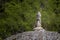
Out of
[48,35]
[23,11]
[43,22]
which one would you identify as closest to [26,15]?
[23,11]

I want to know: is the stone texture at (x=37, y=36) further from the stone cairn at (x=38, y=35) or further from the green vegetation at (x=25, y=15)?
the green vegetation at (x=25, y=15)

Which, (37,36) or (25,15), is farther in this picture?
(25,15)

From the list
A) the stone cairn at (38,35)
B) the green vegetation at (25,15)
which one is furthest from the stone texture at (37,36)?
the green vegetation at (25,15)

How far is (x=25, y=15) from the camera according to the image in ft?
23.6

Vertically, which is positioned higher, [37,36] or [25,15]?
[25,15]

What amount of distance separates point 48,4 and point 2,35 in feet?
6.94

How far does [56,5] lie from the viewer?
7.49 meters

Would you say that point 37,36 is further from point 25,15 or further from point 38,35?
point 25,15

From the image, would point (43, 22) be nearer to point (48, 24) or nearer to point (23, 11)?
point (48, 24)

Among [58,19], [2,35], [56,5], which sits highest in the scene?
[56,5]

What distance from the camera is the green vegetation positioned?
7023 millimetres

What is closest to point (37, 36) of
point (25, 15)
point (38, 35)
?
point (38, 35)

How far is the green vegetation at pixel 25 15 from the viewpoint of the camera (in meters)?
7.02

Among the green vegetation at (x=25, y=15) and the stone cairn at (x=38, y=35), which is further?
the green vegetation at (x=25, y=15)
